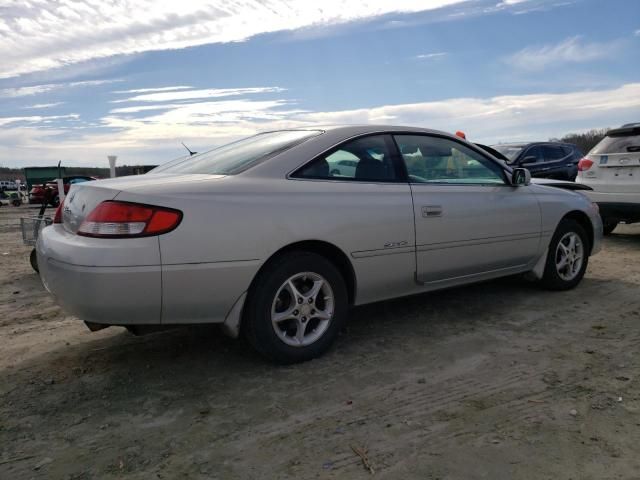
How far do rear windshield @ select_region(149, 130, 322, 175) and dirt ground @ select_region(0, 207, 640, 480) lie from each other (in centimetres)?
123

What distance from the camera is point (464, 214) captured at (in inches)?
166

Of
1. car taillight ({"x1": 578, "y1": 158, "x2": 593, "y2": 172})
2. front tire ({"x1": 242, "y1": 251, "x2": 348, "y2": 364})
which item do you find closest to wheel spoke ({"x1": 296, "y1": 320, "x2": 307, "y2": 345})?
front tire ({"x1": 242, "y1": 251, "x2": 348, "y2": 364})

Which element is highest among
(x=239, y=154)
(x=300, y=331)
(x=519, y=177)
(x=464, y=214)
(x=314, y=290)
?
(x=239, y=154)

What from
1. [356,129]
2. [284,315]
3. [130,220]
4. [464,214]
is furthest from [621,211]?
[130,220]

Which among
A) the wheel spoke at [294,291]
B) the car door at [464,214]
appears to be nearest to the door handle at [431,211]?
the car door at [464,214]

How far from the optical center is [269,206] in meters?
3.25

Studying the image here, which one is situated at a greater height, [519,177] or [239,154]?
[239,154]

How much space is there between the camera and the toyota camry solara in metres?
2.93

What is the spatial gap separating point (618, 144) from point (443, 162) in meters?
4.74

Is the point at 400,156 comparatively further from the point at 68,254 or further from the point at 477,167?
the point at 68,254

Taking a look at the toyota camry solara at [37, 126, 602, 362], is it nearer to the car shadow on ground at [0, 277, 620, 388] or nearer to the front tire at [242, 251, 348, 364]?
the front tire at [242, 251, 348, 364]

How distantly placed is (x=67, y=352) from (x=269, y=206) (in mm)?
1845

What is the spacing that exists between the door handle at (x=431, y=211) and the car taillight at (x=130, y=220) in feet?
5.90

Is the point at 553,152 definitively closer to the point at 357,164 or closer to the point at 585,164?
the point at 585,164
